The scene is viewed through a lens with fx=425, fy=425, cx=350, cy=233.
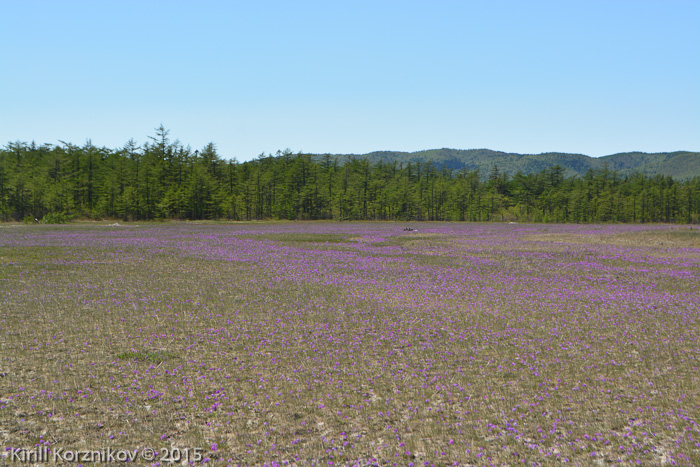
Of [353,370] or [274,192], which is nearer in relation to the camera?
[353,370]

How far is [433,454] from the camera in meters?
6.15

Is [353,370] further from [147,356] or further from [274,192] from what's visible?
[274,192]

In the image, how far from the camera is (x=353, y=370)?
31.0ft

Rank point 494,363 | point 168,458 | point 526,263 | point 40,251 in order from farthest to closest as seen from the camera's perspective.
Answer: point 40,251 < point 526,263 < point 494,363 < point 168,458

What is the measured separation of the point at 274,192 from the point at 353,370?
401 feet

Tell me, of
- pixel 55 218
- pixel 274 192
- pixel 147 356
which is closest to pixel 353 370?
pixel 147 356

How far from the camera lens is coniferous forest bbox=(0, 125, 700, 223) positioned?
96.9 m

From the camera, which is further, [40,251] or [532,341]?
[40,251]

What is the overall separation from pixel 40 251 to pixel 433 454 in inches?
1367

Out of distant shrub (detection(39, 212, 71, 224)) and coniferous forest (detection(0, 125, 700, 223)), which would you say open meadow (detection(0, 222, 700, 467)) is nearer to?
distant shrub (detection(39, 212, 71, 224))

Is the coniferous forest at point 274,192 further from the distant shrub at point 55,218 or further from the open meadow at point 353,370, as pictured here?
the open meadow at point 353,370

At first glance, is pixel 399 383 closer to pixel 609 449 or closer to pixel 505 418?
pixel 505 418

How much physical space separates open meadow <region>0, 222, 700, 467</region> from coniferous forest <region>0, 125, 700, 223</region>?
7908 centimetres

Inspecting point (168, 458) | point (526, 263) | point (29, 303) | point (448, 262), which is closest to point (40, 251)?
point (29, 303)
